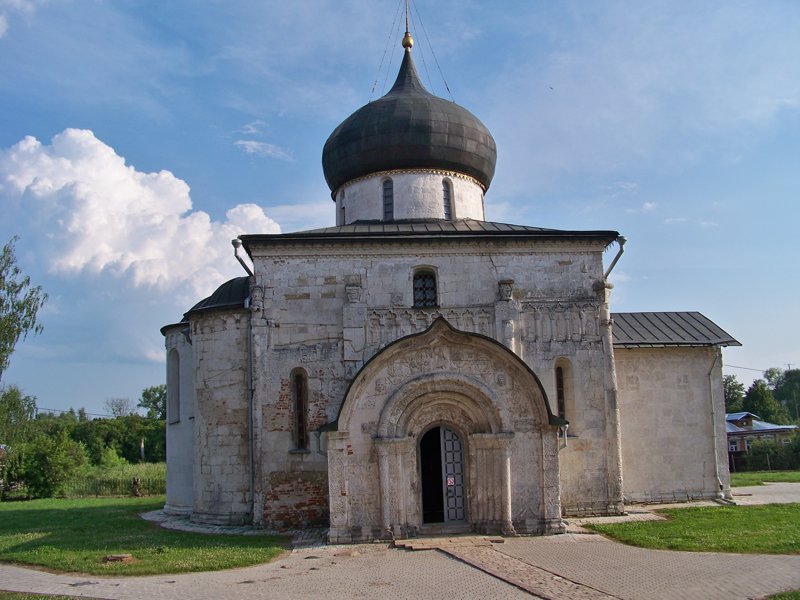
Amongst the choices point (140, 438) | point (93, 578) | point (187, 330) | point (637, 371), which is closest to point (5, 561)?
point (93, 578)

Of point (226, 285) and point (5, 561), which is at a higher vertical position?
point (226, 285)

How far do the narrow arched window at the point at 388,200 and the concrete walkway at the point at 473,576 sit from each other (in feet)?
30.1

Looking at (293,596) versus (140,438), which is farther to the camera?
(140,438)

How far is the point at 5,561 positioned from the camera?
13836 millimetres

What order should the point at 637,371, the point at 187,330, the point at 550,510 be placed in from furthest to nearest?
the point at 187,330 → the point at 637,371 → the point at 550,510

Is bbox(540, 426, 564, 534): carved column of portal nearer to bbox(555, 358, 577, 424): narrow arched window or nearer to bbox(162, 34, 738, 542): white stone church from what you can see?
bbox(162, 34, 738, 542): white stone church

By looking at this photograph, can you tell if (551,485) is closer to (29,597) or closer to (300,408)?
(300,408)

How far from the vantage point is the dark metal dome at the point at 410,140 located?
64.8 ft

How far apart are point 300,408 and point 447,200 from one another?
23.1ft

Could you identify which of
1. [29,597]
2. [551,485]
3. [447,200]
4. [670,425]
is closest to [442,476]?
A: [551,485]

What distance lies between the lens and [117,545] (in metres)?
14.9

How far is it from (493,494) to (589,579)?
13.9 feet

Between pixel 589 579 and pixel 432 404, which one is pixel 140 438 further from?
pixel 589 579

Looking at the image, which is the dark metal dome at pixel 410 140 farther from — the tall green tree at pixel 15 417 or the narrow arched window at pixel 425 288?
the tall green tree at pixel 15 417
